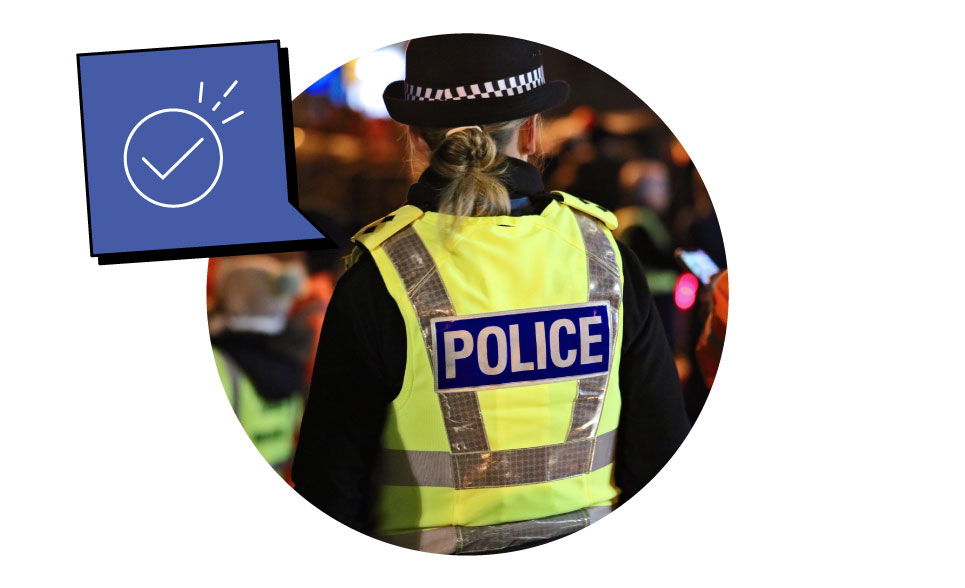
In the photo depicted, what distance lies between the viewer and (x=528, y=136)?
10.6 ft

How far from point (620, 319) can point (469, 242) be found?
0.48 meters

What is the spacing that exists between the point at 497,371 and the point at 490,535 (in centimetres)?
49

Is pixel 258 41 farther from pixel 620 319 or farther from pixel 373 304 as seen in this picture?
pixel 620 319

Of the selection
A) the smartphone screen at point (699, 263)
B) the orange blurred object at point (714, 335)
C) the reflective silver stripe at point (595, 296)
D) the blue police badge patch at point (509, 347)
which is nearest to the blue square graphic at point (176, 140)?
the blue police badge patch at point (509, 347)

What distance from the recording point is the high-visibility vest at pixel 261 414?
10.5 ft

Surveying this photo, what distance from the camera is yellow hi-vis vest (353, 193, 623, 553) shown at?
10.1ft

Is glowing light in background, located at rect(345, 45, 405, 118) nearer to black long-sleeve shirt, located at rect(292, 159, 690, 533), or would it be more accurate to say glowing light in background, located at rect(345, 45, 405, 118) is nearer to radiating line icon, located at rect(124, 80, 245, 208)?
black long-sleeve shirt, located at rect(292, 159, 690, 533)

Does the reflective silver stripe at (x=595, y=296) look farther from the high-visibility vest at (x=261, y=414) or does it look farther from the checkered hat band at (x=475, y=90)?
the high-visibility vest at (x=261, y=414)

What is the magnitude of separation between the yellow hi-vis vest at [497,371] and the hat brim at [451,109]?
253mm

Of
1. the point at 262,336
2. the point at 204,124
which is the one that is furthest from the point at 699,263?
the point at 204,124

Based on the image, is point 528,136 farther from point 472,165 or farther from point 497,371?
point 497,371

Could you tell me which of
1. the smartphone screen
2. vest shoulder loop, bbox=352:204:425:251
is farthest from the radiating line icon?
the smartphone screen

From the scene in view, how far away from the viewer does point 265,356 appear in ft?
10.5

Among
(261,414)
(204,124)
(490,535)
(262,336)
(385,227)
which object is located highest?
(204,124)
